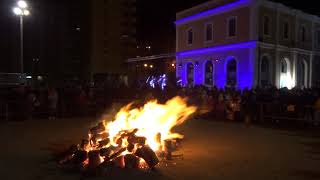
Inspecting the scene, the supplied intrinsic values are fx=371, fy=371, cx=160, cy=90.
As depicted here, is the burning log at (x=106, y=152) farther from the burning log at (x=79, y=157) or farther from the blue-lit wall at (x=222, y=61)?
the blue-lit wall at (x=222, y=61)

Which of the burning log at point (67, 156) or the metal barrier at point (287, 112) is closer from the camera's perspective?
the burning log at point (67, 156)

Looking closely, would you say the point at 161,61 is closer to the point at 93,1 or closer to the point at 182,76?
the point at 182,76

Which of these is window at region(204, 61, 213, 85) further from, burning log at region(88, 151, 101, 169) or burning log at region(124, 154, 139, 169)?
burning log at region(88, 151, 101, 169)

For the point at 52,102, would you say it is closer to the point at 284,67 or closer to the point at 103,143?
the point at 103,143

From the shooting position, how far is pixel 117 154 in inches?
366

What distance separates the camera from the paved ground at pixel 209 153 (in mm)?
8484

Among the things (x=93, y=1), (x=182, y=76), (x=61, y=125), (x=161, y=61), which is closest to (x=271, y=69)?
(x=182, y=76)

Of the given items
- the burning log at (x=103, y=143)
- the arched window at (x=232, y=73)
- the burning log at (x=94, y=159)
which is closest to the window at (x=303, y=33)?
the arched window at (x=232, y=73)

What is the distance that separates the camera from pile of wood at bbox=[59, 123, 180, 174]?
8945 millimetres

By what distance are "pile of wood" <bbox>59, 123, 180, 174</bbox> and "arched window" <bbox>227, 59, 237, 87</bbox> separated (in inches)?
961

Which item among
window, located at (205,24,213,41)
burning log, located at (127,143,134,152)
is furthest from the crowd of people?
window, located at (205,24,213,41)

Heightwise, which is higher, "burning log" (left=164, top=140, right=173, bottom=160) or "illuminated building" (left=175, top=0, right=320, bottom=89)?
"illuminated building" (left=175, top=0, right=320, bottom=89)

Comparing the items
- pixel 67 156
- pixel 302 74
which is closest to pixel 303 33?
pixel 302 74

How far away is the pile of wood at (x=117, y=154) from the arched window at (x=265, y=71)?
24.8m
